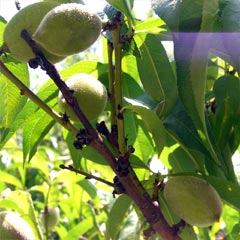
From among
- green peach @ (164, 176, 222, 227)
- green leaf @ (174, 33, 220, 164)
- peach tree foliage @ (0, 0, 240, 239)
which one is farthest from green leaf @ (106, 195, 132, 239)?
green leaf @ (174, 33, 220, 164)

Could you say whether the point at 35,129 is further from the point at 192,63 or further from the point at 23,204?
the point at 192,63

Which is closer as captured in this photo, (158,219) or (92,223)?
(158,219)

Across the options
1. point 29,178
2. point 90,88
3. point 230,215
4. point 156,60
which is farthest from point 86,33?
point 29,178

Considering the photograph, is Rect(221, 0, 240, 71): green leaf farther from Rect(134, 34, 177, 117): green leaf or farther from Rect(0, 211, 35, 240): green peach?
Rect(0, 211, 35, 240): green peach

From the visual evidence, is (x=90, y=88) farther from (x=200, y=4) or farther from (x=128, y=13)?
(x=200, y=4)

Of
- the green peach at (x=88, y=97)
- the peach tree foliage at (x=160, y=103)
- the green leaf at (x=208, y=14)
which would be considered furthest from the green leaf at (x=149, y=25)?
the green leaf at (x=208, y=14)

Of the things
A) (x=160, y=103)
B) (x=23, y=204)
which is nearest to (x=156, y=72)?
(x=160, y=103)
